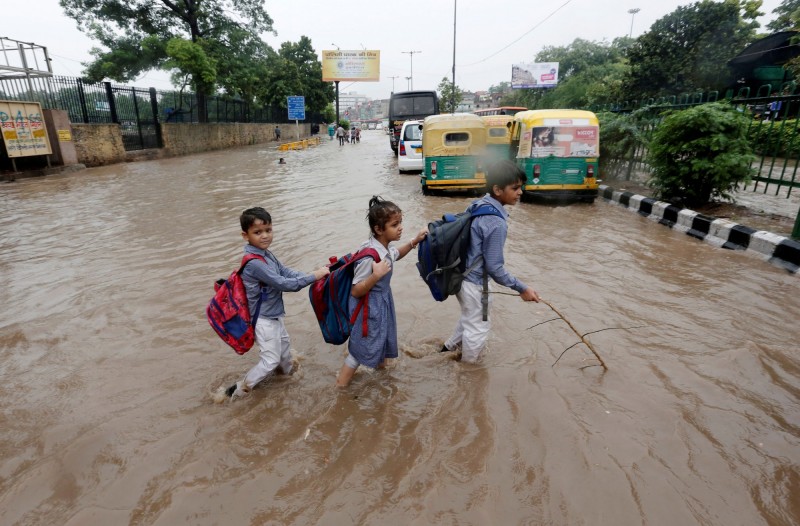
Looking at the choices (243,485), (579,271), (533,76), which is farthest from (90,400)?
(533,76)

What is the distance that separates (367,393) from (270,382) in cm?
67

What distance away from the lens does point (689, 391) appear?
284cm

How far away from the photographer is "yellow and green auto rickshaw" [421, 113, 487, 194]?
9570mm

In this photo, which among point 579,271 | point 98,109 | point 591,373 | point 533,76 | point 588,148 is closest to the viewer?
point 591,373

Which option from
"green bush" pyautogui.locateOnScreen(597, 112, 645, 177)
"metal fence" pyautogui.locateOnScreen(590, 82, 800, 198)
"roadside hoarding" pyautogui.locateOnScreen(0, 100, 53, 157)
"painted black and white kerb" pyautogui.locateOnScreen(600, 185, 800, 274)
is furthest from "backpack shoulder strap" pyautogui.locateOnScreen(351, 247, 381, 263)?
"roadside hoarding" pyautogui.locateOnScreen(0, 100, 53, 157)

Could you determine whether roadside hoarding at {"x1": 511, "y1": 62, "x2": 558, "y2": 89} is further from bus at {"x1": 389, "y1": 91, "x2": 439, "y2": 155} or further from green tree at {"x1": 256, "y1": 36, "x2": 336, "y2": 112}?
bus at {"x1": 389, "y1": 91, "x2": 439, "y2": 155}

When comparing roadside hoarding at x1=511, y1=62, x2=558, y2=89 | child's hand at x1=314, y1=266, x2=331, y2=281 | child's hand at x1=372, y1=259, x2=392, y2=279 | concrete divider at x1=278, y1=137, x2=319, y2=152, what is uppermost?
roadside hoarding at x1=511, y1=62, x2=558, y2=89

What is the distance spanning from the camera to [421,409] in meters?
2.74

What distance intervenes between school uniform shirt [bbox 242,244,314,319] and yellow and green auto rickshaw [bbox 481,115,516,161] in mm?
7945

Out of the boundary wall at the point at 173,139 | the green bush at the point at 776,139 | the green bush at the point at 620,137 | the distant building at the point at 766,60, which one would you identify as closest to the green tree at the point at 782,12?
the distant building at the point at 766,60

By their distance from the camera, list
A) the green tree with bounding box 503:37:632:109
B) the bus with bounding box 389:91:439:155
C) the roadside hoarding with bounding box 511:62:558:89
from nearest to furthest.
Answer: the bus with bounding box 389:91:439:155
the green tree with bounding box 503:37:632:109
the roadside hoarding with bounding box 511:62:558:89

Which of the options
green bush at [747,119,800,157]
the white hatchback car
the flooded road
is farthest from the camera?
the white hatchback car

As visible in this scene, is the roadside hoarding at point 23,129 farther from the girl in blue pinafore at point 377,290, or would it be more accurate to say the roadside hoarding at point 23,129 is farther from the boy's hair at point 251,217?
the girl in blue pinafore at point 377,290

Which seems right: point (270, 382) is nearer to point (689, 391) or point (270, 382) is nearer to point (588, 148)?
point (689, 391)
